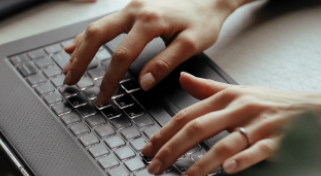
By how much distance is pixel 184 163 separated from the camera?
0.51m

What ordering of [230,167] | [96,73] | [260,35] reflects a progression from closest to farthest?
[230,167] → [96,73] → [260,35]

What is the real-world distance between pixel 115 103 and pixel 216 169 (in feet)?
0.70

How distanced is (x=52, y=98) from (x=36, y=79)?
0.06 metres

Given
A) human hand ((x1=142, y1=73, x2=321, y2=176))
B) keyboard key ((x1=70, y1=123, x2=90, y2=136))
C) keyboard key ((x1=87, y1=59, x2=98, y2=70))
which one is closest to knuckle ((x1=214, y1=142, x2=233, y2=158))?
human hand ((x1=142, y1=73, x2=321, y2=176))

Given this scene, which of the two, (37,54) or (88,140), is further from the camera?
(37,54)

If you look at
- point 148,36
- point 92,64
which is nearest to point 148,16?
point 148,36

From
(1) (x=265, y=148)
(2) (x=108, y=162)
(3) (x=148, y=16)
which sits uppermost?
(3) (x=148, y=16)

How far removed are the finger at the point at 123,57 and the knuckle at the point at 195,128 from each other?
0.17m

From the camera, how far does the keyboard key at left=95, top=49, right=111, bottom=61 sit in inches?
27.8

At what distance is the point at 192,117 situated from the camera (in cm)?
54

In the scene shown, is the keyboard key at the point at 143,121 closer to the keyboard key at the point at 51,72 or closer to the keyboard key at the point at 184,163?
the keyboard key at the point at 184,163

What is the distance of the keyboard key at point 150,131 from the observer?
1.82ft

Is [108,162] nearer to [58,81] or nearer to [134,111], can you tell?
[134,111]

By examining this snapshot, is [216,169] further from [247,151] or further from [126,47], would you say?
[126,47]
